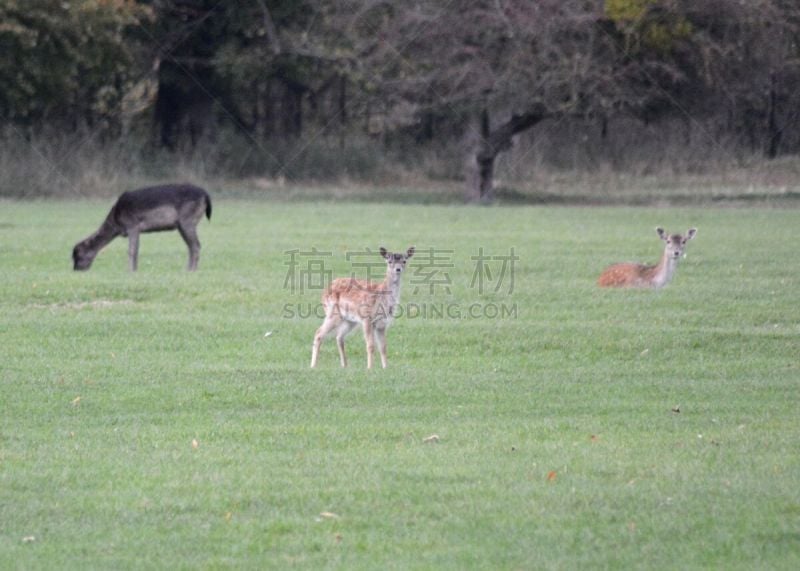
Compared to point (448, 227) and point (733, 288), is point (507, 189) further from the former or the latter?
point (733, 288)

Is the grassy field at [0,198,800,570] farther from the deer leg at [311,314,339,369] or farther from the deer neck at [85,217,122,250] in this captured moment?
the deer neck at [85,217,122,250]

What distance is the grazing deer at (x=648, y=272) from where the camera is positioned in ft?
58.3

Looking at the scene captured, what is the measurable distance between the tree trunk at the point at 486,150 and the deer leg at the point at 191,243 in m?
17.0

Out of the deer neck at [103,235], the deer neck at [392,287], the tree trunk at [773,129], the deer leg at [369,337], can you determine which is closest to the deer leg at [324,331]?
the deer leg at [369,337]

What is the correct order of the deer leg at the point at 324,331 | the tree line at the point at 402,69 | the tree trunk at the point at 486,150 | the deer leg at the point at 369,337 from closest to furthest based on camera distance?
the deer leg at the point at 369,337, the deer leg at the point at 324,331, the tree line at the point at 402,69, the tree trunk at the point at 486,150

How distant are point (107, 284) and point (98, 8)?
19824 millimetres

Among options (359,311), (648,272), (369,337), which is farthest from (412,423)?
(648,272)

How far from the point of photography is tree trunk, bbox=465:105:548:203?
3738cm

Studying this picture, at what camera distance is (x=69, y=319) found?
50.3 ft

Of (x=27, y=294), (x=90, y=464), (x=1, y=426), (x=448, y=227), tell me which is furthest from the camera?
(x=448, y=227)

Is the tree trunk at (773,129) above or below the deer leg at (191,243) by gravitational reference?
above

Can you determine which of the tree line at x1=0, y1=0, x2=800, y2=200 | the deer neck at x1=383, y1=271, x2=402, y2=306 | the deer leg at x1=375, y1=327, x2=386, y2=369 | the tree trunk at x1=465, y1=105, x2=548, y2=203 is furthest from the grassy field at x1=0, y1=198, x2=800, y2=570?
the tree trunk at x1=465, y1=105, x2=548, y2=203

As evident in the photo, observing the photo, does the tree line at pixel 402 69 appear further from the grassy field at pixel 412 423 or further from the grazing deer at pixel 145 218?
the grassy field at pixel 412 423

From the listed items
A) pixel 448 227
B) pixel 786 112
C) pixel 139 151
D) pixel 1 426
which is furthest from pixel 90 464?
pixel 786 112
